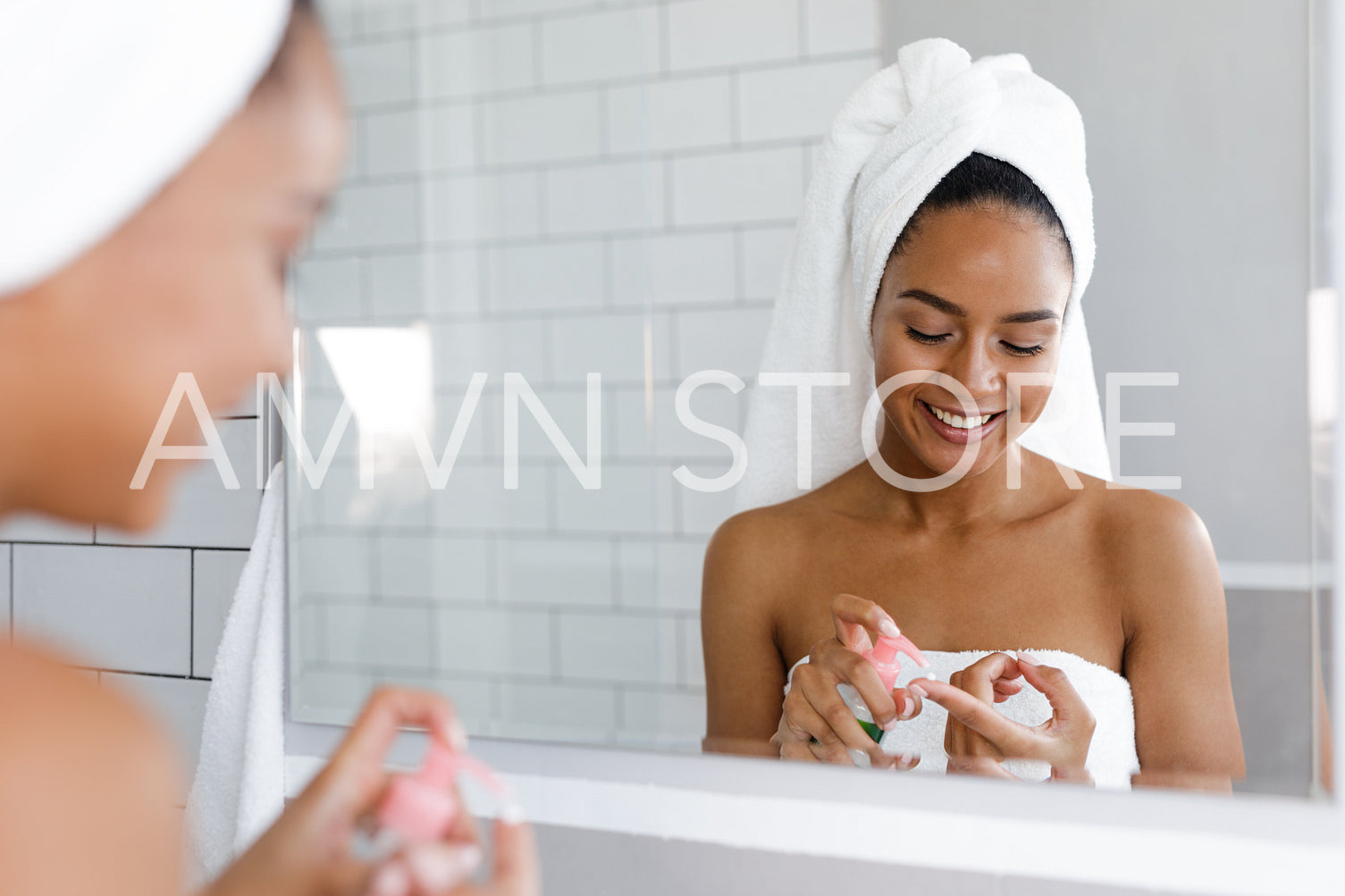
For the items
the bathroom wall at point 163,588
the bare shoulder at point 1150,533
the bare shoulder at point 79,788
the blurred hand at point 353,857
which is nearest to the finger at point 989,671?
the bare shoulder at point 1150,533

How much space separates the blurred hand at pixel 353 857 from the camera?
1.27ft

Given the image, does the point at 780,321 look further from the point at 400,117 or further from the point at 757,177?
the point at 400,117

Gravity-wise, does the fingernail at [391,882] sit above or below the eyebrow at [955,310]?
below

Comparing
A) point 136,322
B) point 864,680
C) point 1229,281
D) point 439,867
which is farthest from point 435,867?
point 1229,281

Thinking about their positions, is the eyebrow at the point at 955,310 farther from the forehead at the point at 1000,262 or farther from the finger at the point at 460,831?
the finger at the point at 460,831

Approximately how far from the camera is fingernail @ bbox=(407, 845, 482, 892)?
38 centimetres

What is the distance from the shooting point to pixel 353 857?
423 mm

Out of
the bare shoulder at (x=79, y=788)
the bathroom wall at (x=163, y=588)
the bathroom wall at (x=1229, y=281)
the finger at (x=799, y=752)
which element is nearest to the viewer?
the bare shoulder at (x=79, y=788)

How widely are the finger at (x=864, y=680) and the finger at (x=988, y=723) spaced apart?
25 mm

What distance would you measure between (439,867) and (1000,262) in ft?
1.78

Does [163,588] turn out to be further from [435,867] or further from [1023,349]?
[1023,349]

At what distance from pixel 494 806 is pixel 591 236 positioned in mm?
520

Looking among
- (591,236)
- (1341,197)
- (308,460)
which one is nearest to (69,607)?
(308,460)

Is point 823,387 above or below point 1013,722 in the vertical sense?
above
